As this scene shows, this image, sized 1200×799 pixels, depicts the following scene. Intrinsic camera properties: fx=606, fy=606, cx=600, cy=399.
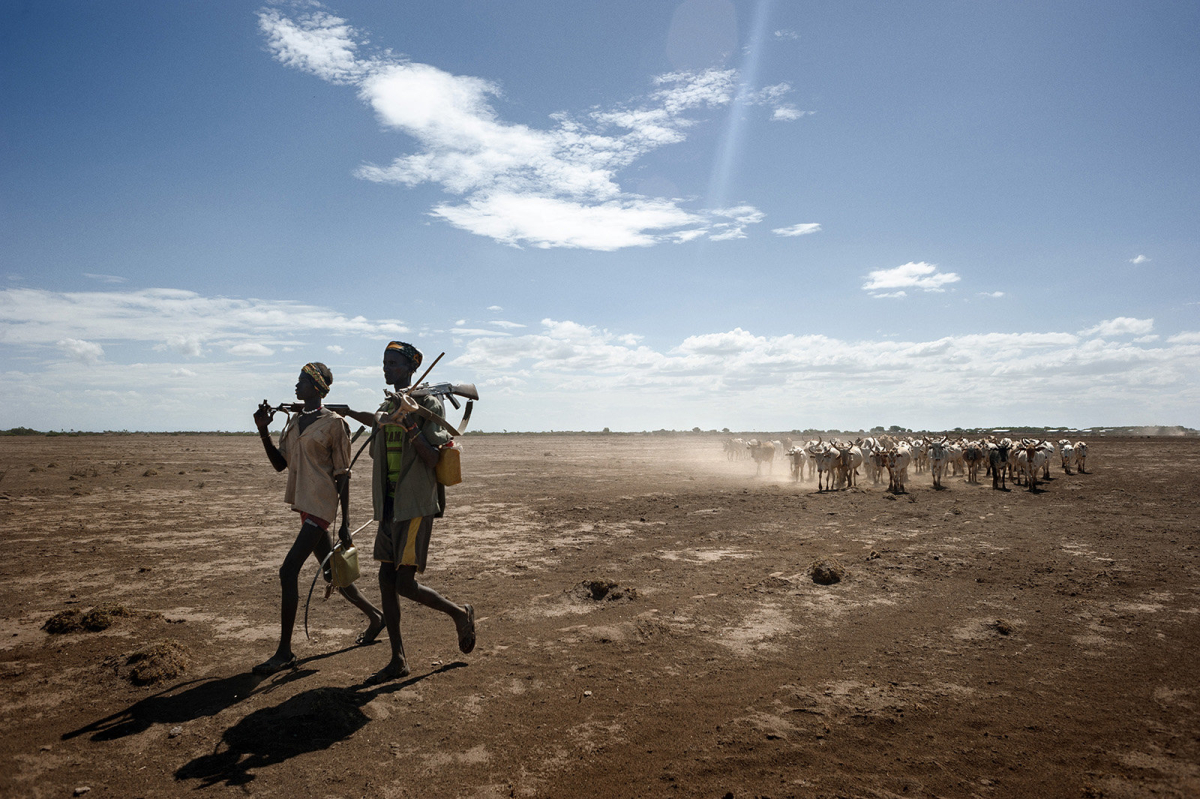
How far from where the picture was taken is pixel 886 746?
426 centimetres

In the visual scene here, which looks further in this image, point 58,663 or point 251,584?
point 251,584

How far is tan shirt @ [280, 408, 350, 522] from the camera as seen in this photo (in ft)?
17.8

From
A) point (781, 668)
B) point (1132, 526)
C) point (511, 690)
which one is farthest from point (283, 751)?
point (1132, 526)

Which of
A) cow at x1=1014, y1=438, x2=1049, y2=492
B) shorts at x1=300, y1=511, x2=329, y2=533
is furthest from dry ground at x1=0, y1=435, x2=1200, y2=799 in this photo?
cow at x1=1014, y1=438, x2=1049, y2=492

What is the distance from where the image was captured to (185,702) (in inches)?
191

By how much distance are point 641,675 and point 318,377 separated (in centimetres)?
408

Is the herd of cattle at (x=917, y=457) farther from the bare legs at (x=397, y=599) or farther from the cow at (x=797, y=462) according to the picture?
the bare legs at (x=397, y=599)

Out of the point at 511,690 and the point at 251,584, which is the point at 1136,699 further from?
the point at 251,584

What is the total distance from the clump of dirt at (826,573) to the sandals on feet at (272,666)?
22.6 feet

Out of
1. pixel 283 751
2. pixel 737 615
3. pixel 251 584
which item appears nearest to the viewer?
pixel 283 751

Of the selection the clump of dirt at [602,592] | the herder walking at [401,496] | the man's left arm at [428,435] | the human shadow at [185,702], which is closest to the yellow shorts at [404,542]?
the herder walking at [401,496]

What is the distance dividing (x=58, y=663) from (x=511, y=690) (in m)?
4.35

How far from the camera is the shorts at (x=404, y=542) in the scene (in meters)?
5.11

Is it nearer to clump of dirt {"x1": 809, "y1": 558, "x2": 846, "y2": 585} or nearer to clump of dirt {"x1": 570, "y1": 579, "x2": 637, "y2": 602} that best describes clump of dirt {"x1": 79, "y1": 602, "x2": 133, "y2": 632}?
clump of dirt {"x1": 570, "y1": 579, "x2": 637, "y2": 602}
